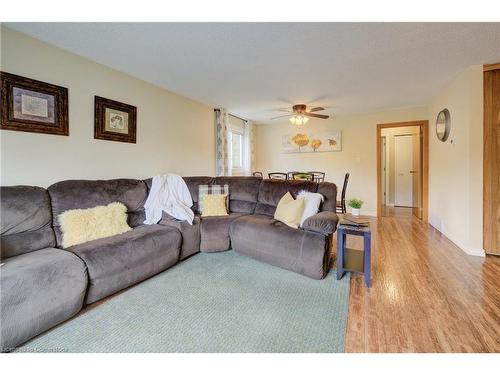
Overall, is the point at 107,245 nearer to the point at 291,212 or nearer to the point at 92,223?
the point at 92,223

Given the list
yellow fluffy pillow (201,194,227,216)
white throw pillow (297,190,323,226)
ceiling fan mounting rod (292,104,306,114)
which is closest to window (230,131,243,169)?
ceiling fan mounting rod (292,104,306,114)

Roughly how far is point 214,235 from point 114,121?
1.91 m

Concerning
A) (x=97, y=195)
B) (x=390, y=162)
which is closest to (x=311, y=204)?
(x=97, y=195)

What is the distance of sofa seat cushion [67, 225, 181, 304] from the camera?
1740 millimetres

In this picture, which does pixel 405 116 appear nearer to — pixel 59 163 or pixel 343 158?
pixel 343 158

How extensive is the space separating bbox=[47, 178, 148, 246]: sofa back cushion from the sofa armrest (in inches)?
76.6

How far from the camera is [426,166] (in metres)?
4.32

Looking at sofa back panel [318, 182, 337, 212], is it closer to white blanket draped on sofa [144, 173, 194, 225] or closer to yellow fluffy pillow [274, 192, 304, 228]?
yellow fluffy pillow [274, 192, 304, 228]

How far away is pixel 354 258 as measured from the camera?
2.36 m

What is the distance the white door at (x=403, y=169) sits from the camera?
6.11 meters

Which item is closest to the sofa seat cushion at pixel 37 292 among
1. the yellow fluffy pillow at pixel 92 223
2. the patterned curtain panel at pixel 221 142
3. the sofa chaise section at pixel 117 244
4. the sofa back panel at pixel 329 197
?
the sofa chaise section at pixel 117 244

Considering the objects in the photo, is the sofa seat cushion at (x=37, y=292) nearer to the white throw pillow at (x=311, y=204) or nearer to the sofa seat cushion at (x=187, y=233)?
the sofa seat cushion at (x=187, y=233)
